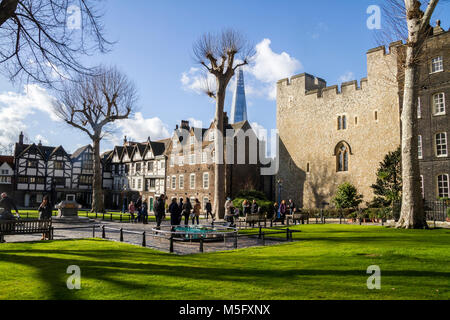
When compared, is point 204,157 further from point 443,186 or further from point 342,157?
point 443,186

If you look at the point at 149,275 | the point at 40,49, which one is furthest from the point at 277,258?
the point at 40,49

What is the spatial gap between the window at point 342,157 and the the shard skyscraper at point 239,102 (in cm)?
15618

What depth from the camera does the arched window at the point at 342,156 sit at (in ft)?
107

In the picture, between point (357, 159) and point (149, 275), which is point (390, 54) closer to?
point (357, 159)

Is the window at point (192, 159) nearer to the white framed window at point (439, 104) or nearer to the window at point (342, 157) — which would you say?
the window at point (342, 157)

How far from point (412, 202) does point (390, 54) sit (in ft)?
59.6

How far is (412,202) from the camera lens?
15.9 metres

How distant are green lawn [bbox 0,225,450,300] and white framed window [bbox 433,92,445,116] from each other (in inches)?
733

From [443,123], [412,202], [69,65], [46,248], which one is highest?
[443,123]

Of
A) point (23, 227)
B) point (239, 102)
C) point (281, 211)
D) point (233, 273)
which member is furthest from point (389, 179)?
point (239, 102)

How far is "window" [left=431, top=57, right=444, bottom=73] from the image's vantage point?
998 inches

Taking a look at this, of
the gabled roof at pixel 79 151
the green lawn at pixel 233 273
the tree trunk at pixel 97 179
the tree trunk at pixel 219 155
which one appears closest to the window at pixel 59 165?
the gabled roof at pixel 79 151

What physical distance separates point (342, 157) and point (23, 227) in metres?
27.9

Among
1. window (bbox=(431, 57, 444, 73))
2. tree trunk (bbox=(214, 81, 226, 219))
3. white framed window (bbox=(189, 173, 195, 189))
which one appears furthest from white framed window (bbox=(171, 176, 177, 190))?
window (bbox=(431, 57, 444, 73))
